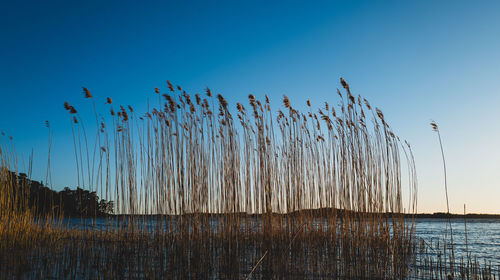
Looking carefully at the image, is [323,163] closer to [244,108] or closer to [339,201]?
[339,201]

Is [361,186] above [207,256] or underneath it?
above

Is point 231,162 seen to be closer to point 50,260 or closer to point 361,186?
point 361,186

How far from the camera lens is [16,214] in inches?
171

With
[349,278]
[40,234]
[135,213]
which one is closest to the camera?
[349,278]

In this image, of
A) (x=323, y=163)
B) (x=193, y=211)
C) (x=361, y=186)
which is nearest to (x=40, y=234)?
(x=193, y=211)

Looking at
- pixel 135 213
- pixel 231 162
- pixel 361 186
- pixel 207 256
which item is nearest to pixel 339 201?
pixel 361 186

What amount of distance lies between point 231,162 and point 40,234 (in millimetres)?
3211

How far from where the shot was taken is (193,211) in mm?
3539

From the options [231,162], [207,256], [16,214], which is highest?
[231,162]

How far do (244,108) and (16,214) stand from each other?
134 inches

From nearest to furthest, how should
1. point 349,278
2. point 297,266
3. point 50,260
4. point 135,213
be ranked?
point 349,278
point 297,266
point 50,260
point 135,213

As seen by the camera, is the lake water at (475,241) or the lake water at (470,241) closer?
the lake water at (470,241)

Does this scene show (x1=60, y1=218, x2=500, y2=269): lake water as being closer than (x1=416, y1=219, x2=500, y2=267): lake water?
Yes

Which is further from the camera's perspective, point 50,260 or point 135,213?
point 135,213
